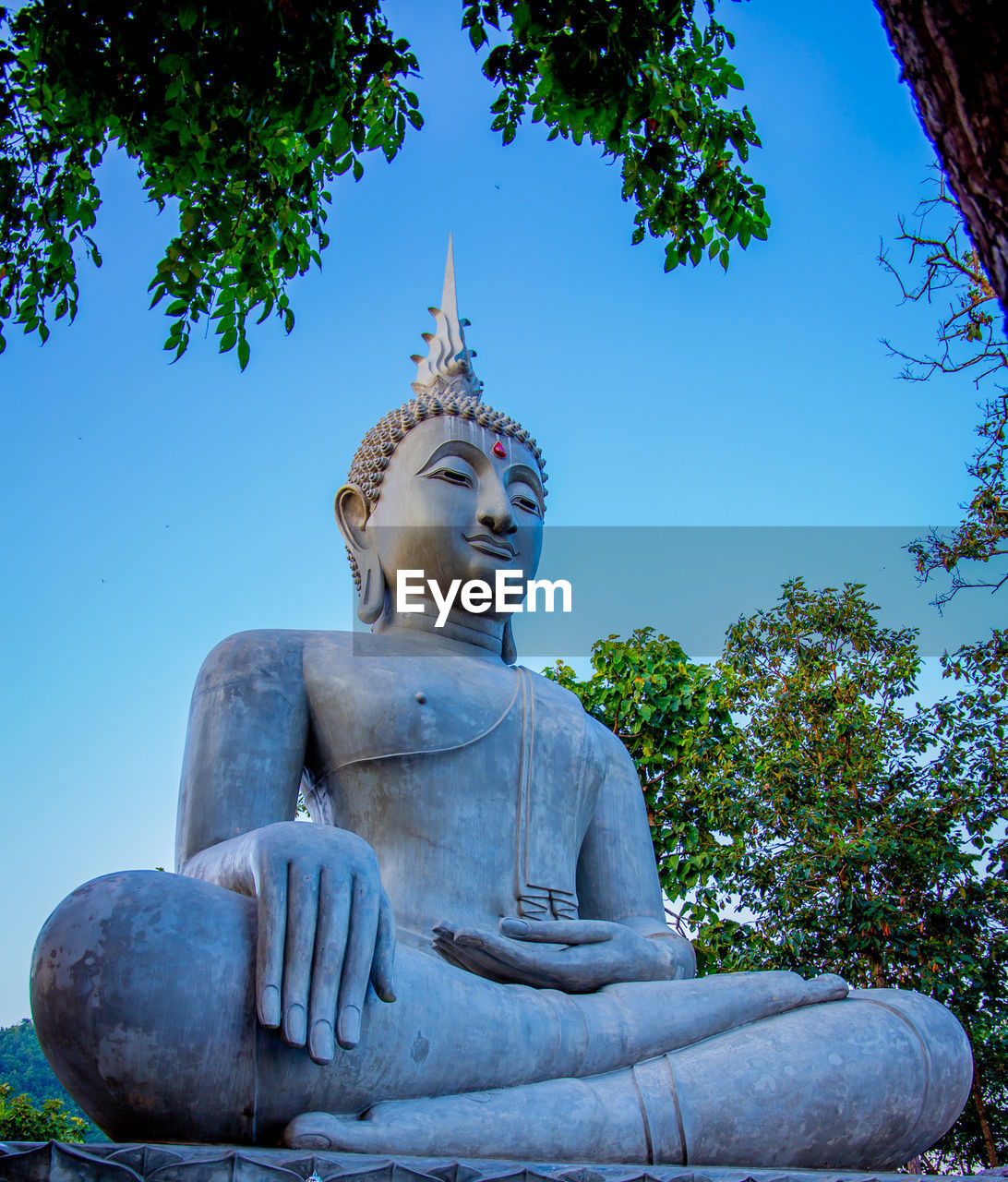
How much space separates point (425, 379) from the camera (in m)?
5.53

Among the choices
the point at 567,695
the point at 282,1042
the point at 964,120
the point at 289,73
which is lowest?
the point at 282,1042

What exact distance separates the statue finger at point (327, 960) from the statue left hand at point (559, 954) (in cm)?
78

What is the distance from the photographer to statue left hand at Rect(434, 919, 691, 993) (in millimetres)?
3670

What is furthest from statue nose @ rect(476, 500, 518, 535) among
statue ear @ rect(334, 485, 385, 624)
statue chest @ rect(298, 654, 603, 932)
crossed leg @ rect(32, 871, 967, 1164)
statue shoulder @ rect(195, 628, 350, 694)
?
crossed leg @ rect(32, 871, 967, 1164)

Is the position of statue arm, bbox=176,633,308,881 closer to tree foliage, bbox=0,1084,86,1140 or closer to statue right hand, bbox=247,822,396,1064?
statue right hand, bbox=247,822,396,1064

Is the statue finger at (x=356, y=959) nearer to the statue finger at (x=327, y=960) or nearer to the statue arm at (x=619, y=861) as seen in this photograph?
the statue finger at (x=327, y=960)

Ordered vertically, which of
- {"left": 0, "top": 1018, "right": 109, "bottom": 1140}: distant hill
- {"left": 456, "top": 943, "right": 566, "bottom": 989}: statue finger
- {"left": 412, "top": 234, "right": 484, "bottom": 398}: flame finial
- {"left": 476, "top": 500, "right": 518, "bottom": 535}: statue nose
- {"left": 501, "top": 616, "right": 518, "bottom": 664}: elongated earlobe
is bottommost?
{"left": 0, "top": 1018, "right": 109, "bottom": 1140}: distant hill

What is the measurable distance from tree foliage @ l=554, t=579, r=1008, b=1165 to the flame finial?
4.53m

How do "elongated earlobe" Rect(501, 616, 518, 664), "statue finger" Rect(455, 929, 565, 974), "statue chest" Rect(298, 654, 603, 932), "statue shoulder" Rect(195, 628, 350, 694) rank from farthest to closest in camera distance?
"elongated earlobe" Rect(501, 616, 518, 664), "statue shoulder" Rect(195, 628, 350, 694), "statue chest" Rect(298, 654, 603, 932), "statue finger" Rect(455, 929, 565, 974)

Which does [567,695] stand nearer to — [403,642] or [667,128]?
[403,642]

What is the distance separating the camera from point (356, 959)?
2.96 meters

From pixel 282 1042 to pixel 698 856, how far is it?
704cm

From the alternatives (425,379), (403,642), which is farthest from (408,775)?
(425,379)

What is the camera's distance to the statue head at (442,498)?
4875 mm
